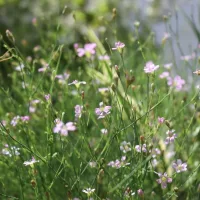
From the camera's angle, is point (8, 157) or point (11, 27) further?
point (11, 27)

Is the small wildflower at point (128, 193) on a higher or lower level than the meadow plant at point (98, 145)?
lower

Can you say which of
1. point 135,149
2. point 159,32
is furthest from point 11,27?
point 135,149

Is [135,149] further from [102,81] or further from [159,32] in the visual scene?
[159,32]

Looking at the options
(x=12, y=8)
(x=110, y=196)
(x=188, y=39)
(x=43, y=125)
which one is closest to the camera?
(x=110, y=196)

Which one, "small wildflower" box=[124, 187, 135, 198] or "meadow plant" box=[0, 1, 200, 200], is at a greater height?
"meadow plant" box=[0, 1, 200, 200]

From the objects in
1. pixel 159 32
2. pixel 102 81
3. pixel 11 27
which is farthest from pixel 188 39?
pixel 102 81

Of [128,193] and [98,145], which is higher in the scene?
[98,145]

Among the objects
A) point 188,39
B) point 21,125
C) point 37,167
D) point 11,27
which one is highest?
point 11,27

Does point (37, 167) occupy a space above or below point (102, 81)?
below

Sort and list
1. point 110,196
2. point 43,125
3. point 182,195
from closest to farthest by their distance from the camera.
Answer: point 110,196
point 182,195
point 43,125
